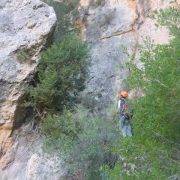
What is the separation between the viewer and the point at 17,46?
1413cm

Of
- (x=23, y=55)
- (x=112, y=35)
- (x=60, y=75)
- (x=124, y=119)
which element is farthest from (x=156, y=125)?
(x=112, y=35)

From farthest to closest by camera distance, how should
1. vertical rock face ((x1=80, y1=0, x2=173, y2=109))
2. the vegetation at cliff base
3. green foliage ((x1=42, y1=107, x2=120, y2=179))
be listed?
1. vertical rock face ((x1=80, y1=0, x2=173, y2=109))
2. green foliage ((x1=42, y1=107, x2=120, y2=179))
3. the vegetation at cliff base

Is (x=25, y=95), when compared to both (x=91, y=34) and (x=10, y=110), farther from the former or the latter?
(x=91, y=34)

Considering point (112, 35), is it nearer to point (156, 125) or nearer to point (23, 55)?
point (23, 55)

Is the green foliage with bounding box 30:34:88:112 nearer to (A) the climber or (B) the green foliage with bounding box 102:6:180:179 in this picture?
(A) the climber

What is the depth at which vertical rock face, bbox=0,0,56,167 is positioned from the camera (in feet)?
44.5

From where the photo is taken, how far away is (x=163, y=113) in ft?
25.8

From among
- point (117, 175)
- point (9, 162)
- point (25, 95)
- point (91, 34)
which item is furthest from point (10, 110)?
point (117, 175)

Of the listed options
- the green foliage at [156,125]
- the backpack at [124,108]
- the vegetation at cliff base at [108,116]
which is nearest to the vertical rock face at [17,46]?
→ the vegetation at cliff base at [108,116]

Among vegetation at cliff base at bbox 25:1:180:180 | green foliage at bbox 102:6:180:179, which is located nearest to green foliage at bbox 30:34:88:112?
vegetation at cliff base at bbox 25:1:180:180

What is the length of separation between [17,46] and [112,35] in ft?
13.8

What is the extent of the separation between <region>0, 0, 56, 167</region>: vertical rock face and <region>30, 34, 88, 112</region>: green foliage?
1.58 feet

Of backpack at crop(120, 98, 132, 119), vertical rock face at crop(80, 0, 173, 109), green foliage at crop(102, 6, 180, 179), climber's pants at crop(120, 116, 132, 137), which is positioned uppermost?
green foliage at crop(102, 6, 180, 179)

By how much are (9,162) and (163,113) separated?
6.56 meters
